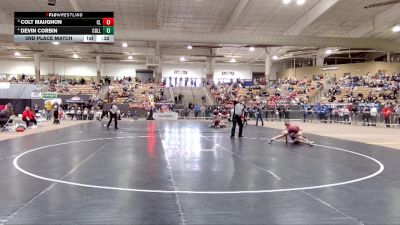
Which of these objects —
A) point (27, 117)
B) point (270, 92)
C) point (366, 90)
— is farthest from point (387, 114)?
point (27, 117)

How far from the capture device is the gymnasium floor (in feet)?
16.1

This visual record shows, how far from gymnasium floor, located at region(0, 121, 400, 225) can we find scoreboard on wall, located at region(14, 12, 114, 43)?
717 cm

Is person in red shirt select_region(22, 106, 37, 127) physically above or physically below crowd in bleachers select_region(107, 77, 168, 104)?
below

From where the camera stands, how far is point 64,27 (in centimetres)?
1711

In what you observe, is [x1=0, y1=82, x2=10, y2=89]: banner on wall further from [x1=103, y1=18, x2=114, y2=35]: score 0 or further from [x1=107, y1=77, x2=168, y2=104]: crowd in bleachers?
[x1=103, y1=18, x2=114, y2=35]: score 0

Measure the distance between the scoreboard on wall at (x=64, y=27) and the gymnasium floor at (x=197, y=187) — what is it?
717cm

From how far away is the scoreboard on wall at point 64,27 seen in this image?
17094mm

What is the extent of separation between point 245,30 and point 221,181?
34.8 m

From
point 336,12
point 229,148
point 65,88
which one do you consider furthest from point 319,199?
point 65,88

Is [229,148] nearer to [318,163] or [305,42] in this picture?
[318,163]

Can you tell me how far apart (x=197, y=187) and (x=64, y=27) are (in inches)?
509

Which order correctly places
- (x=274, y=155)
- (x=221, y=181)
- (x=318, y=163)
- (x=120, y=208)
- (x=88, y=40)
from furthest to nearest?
(x=88, y=40) → (x=274, y=155) → (x=318, y=163) → (x=221, y=181) → (x=120, y=208)

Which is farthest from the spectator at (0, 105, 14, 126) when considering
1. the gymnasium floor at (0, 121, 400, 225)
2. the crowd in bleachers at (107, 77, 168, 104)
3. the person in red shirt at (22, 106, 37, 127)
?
the crowd in bleachers at (107, 77, 168, 104)

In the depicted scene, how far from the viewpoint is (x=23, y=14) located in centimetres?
1728
